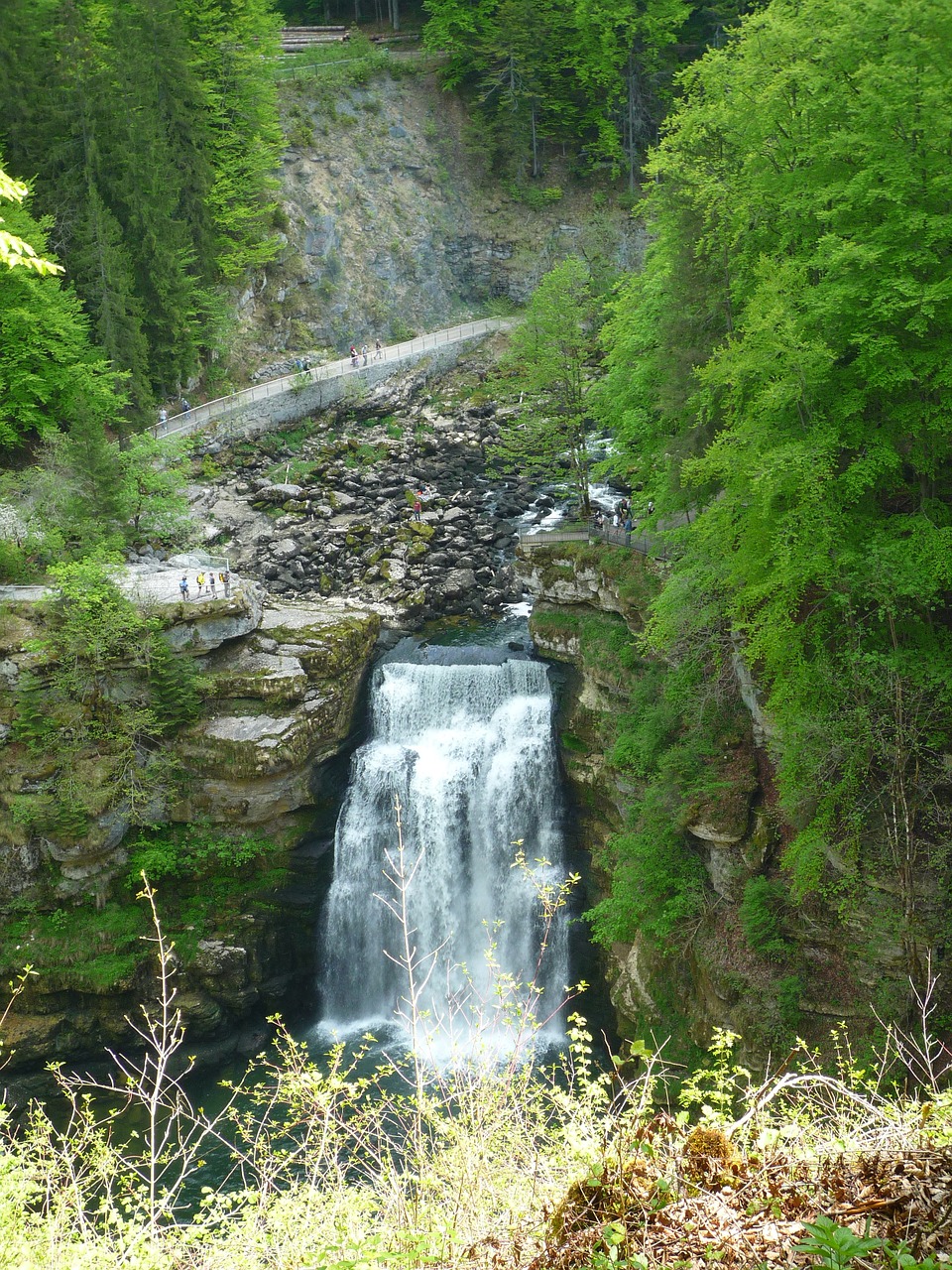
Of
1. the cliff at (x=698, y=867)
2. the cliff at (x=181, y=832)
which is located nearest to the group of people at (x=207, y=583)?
the cliff at (x=181, y=832)

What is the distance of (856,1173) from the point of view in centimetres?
578

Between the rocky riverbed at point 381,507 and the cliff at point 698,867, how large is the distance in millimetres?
6765

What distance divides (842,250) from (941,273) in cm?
137

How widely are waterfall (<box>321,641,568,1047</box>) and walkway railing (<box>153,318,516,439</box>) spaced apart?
16811 mm

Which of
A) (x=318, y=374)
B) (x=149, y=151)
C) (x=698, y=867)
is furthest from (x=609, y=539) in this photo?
(x=149, y=151)

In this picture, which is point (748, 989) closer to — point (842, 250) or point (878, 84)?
point (842, 250)

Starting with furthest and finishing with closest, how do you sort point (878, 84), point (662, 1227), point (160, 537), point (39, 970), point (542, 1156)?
point (160, 537), point (39, 970), point (878, 84), point (542, 1156), point (662, 1227)

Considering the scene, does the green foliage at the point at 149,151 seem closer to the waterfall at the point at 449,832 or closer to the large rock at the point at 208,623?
the large rock at the point at 208,623

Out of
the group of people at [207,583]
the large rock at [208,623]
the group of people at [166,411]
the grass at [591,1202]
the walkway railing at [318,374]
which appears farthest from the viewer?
the walkway railing at [318,374]

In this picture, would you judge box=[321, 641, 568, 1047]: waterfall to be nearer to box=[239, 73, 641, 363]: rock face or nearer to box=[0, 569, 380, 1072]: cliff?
box=[0, 569, 380, 1072]: cliff

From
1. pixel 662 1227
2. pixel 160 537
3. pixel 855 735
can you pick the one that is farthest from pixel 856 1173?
pixel 160 537

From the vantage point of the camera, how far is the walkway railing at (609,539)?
22750mm

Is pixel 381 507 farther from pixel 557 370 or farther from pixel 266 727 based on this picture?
pixel 266 727

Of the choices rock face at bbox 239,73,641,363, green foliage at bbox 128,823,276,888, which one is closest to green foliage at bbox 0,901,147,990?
green foliage at bbox 128,823,276,888
